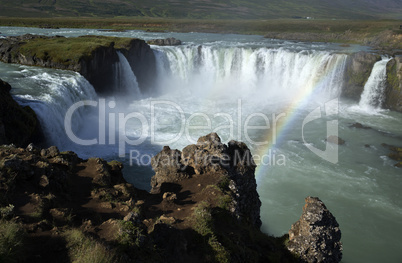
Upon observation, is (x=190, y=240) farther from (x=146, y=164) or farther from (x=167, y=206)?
(x=146, y=164)

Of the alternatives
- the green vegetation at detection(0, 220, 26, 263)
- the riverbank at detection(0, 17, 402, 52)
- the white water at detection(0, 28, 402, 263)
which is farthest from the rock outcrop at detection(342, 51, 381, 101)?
the green vegetation at detection(0, 220, 26, 263)

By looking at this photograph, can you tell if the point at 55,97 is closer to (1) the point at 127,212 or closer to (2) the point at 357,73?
(1) the point at 127,212

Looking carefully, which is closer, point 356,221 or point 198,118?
point 356,221

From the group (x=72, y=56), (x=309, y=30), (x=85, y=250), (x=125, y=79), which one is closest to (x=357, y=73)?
(x=125, y=79)

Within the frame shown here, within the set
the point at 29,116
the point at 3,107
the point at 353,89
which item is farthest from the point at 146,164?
the point at 353,89

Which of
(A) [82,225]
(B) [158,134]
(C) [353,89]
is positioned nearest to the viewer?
(A) [82,225]

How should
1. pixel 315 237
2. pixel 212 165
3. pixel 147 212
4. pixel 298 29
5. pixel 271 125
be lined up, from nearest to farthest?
pixel 315 237
pixel 147 212
pixel 212 165
pixel 271 125
pixel 298 29
